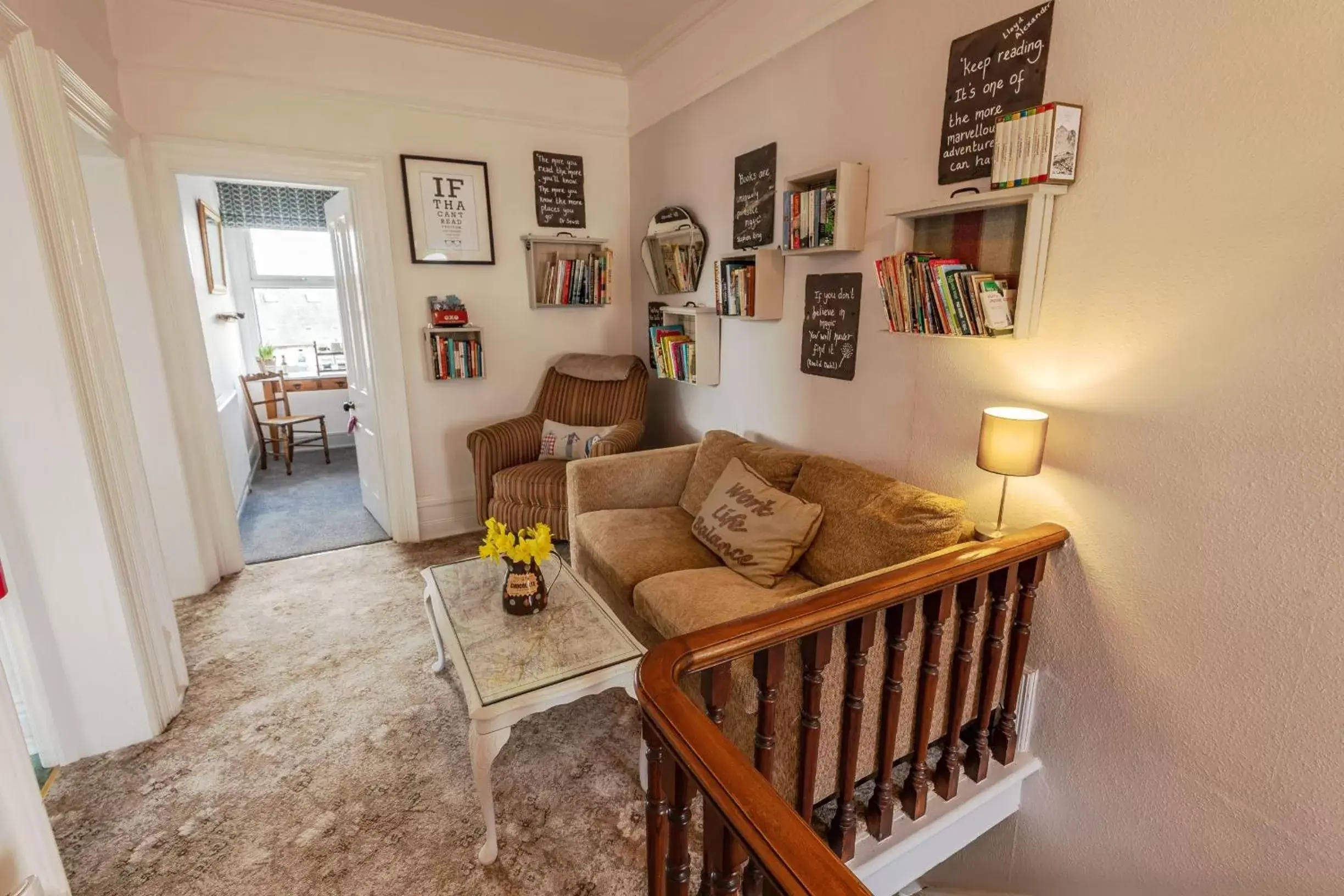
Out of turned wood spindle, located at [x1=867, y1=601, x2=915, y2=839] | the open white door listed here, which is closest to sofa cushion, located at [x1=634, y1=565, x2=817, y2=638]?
turned wood spindle, located at [x1=867, y1=601, x2=915, y2=839]

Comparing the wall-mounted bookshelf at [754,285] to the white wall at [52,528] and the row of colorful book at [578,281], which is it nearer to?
the row of colorful book at [578,281]

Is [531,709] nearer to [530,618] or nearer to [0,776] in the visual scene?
[530,618]

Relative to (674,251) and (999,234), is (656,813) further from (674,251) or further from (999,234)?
(674,251)

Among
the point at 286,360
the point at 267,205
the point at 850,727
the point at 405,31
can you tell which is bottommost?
the point at 850,727

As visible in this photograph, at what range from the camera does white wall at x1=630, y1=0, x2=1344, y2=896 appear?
1.22 metres

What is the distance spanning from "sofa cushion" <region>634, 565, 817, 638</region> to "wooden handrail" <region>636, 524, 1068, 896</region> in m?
0.54

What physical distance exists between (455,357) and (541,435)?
2.14ft

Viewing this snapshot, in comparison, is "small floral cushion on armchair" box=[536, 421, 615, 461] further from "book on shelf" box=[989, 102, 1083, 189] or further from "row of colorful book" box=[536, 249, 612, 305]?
"book on shelf" box=[989, 102, 1083, 189]

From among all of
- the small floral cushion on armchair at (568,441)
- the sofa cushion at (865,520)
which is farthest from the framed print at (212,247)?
the sofa cushion at (865,520)

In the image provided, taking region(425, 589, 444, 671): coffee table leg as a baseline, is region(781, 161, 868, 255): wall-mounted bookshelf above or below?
above

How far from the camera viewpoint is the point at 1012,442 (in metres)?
1.57

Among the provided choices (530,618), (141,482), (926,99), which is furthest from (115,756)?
(926,99)

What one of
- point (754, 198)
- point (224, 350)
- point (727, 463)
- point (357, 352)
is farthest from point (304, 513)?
point (754, 198)

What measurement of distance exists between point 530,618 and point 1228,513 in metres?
1.81
